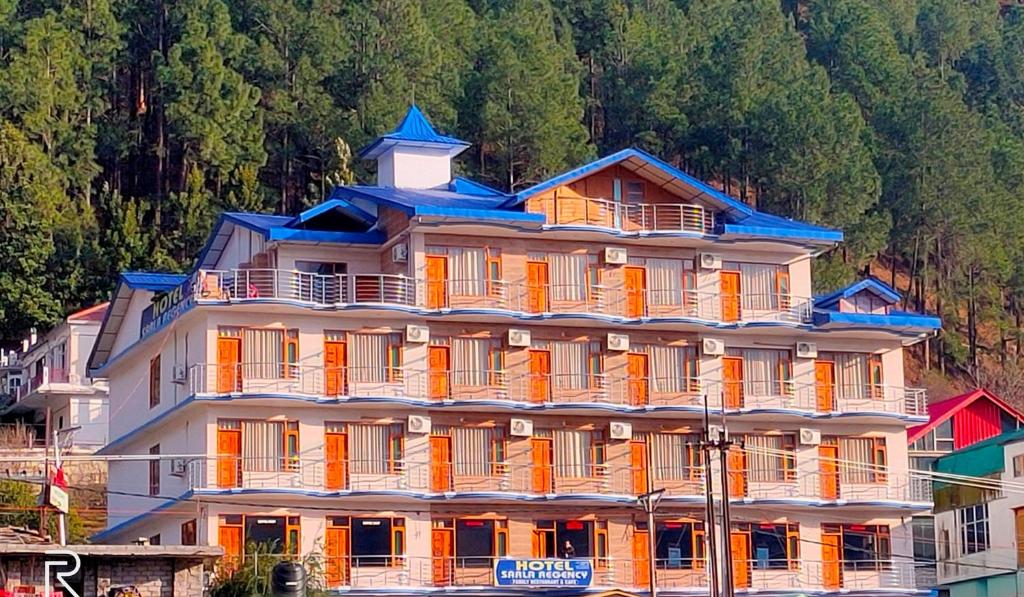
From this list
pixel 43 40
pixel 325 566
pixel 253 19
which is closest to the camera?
pixel 325 566

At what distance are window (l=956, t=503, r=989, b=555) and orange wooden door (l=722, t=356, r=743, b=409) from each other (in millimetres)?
13390

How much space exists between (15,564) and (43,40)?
1880 inches

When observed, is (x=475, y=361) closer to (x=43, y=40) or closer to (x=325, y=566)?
(x=325, y=566)

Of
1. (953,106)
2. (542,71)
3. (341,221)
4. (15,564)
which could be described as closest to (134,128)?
(542,71)

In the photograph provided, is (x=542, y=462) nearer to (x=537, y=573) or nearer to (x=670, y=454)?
(x=537, y=573)

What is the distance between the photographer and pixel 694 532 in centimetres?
5481

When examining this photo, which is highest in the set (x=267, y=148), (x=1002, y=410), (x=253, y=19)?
(x=253, y=19)

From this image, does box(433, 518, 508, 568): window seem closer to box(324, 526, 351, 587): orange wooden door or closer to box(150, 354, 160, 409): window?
box(324, 526, 351, 587): orange wooden door

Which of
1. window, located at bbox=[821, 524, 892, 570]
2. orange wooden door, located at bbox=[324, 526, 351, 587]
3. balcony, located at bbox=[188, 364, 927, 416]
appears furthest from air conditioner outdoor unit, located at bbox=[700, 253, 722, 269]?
orange wooden door, located at bbox=[324, 526, 351, 587]

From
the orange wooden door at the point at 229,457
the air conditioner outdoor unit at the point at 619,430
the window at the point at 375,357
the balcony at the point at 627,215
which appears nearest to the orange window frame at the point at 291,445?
the orange wooden door at the point at 229,457

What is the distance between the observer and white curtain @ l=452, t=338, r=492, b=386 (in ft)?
175

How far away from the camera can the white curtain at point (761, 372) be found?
184ft

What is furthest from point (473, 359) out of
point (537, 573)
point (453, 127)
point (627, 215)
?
point (453, 127)

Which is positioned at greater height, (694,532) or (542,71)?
(542,71)
